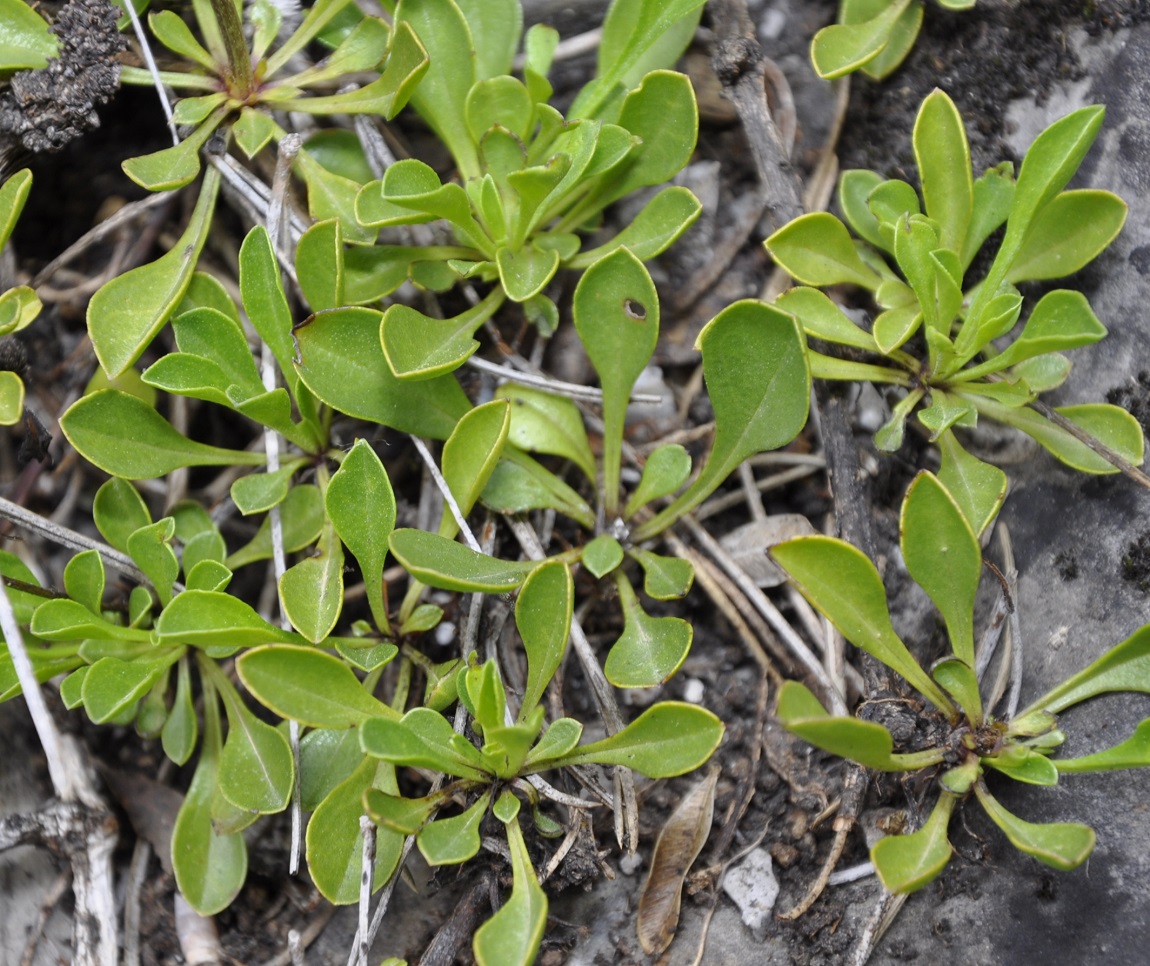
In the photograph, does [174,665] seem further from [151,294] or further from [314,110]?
[314,110]

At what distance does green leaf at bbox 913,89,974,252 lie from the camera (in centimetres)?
195

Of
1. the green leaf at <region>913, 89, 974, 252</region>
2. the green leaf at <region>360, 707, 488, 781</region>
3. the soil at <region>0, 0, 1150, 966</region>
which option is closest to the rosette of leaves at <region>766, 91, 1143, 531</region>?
the green leaf at <region>913, 89, 974, 252</region>

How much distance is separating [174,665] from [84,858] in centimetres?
42

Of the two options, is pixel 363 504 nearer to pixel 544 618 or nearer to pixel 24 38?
pixel 544 618

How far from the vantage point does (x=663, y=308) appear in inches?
91.7

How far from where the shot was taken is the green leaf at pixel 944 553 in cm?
166

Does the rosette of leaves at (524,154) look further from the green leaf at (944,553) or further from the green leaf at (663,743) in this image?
the green leaf at (663,743)

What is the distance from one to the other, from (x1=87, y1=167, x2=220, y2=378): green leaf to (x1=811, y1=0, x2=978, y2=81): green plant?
142 cm

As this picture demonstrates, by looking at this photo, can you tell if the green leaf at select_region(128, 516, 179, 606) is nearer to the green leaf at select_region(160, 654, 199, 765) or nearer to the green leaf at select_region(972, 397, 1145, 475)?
the green leaf at select_region(160, 654, 199, 765)

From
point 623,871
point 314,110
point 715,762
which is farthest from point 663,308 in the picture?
point 623,871

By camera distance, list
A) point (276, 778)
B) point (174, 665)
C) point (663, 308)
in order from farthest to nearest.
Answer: point (663, 308), point (174, 665), point (276, 778)

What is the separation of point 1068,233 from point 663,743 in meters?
A: 1.30

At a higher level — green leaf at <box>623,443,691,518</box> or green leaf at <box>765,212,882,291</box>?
green leaf at <box>765,212,882,291</box>

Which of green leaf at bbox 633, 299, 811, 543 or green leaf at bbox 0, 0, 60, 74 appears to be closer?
green leaf at bbox 633, 299, 811, 543
